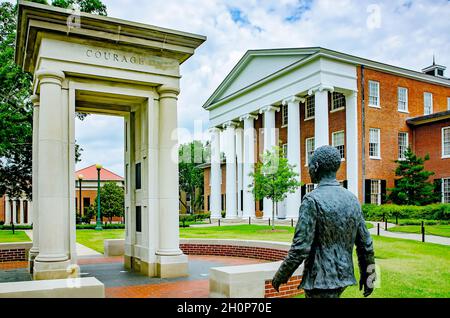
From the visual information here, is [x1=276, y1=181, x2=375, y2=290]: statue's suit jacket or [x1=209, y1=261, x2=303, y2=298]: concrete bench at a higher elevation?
[x1=276, y1=181, x2=375, y2=290]: statue's suit jacket

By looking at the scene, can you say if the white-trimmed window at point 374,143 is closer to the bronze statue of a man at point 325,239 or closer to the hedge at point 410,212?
the hedge at point 410,212

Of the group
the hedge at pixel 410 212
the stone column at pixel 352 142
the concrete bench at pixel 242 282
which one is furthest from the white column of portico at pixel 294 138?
the concrete bench at pixel 242 282

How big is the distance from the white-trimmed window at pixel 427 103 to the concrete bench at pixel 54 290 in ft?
130

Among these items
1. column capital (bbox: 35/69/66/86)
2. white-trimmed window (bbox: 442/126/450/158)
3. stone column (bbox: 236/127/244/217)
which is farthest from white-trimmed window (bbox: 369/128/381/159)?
column capital (bbox: 35/69/66/86)

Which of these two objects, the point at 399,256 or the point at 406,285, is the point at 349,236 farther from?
the point at 399,256

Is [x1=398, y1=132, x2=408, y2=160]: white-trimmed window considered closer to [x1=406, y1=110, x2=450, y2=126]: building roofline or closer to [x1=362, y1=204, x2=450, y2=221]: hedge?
[x1=406, y1=110, x2=450, y2=126]: building roofline

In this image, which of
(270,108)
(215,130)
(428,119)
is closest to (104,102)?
(270,108)

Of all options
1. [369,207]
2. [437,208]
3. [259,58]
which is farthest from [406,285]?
[259,58]

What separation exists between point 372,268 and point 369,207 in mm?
30268

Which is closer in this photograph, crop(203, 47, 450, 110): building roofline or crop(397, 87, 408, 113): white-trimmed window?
crop(203, 47, 450, 110): building roofline

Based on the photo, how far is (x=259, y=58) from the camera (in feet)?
141

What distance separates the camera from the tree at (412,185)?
33438mm

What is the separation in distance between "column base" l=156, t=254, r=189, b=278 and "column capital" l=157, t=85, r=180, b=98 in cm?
397

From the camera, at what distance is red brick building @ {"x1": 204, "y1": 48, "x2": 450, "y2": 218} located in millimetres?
35469
